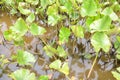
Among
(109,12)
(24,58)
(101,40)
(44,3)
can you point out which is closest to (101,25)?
(101,40)

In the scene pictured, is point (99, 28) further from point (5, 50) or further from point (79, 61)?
point (5, 50)

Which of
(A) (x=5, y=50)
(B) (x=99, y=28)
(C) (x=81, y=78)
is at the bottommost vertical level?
(C) (x=81, y=78)

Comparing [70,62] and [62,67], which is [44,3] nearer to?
[70,62]

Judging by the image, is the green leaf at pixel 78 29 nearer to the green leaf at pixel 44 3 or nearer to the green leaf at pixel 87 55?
the green leaf at pixel 87 55

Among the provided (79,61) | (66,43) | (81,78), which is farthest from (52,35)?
(81,78)

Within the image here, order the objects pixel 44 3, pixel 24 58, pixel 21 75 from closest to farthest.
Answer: pixel 21 75, pixel 24 58, pixel 44 3

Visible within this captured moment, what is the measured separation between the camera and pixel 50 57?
1.32m

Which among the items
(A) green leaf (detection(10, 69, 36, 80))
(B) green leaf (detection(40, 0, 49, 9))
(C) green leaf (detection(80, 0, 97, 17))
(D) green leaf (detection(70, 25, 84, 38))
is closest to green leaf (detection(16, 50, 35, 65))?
(A) green leaf (detection(10, 69, 36, 80))

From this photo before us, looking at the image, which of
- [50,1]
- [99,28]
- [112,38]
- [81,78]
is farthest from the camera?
[50,1]

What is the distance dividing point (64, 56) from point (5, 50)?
360 millimetres

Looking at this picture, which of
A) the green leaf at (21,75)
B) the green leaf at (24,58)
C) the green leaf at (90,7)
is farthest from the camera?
the green leaf at (90,7)

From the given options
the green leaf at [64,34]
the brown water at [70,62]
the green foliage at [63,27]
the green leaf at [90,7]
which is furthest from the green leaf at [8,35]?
the green leaf at [90,7]

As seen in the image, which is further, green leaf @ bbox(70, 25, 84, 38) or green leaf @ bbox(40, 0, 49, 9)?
green leaf @ bbox(40, 0, 49, 9)

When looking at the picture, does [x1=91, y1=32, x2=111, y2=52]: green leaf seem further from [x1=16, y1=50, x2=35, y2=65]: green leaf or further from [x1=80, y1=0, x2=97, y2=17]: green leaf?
[x1=16, y1=50, x2=35, y2=65]: green leaf
